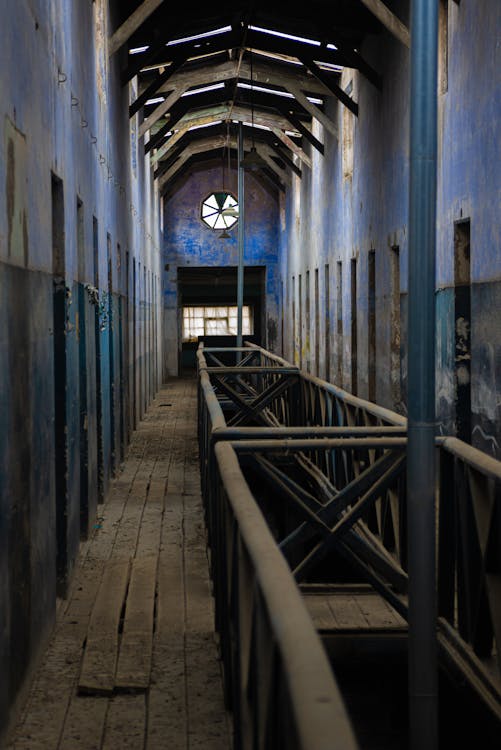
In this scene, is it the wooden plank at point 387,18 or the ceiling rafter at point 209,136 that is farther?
the ceiling rafter at point 209,136

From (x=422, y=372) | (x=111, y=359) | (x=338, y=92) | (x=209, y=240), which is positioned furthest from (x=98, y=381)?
(x=209, y=240)

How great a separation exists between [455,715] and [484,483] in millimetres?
1442

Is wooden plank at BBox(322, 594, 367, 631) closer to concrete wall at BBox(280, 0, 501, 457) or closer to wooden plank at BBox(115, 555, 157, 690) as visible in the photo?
wooden plank at BBox(115, 555, 157, 690)

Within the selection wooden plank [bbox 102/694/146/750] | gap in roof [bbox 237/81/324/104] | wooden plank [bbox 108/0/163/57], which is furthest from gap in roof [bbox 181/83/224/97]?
wooden plank [bbox 102/694/146/750]

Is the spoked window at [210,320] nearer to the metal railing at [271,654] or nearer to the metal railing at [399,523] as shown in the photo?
the metal railing at [399,523]

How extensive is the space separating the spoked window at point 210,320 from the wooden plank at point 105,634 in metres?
27.7

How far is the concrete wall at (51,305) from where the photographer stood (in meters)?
4.19

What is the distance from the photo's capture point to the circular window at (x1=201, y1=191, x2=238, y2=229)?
91.5 ft

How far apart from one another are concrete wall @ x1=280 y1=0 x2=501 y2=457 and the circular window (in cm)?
621

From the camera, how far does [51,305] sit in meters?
5.67

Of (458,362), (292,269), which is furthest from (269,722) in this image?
(292,269)

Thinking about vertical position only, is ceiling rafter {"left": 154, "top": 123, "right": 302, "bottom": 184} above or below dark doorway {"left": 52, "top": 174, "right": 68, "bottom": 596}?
above

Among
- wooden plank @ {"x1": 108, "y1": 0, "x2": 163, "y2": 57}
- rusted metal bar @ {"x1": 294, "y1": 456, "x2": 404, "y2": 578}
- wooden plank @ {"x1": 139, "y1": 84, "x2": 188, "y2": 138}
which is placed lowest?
rusted metal bar @ {"x1": 294, "y1": 456, "x2": 404, "y2": 578}

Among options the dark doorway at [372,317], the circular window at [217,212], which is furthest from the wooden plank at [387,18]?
the circular window at [217,212]
